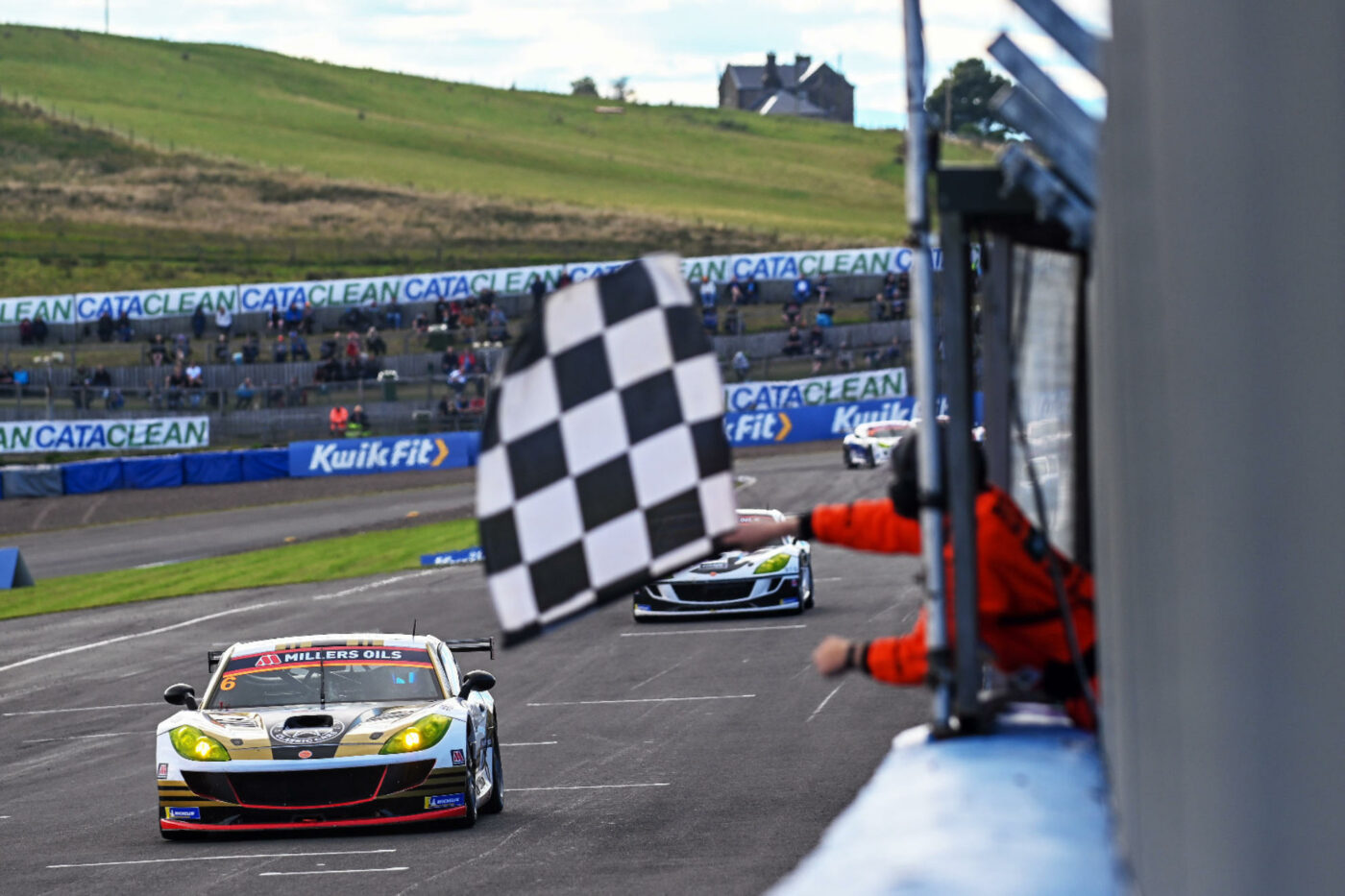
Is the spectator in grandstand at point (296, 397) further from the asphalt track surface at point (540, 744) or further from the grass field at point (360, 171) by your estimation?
the grass field at point (360, 171)

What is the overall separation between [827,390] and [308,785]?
3666cm

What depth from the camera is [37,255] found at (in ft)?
218

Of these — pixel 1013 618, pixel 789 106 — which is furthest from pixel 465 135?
pixel 1013 618

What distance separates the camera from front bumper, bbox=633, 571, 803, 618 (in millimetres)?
22391

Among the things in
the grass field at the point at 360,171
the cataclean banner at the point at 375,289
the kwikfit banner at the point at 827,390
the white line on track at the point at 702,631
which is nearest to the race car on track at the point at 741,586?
the white line on track at the point at 702,631

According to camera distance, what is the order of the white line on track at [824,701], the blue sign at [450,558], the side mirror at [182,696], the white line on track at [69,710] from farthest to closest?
the blue sign at [450,558], the white line on track at [69,710], the white line on track at [824,701], the side mirror at [182,696]

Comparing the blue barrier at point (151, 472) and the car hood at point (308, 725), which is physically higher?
the car hood at point (308, 725)

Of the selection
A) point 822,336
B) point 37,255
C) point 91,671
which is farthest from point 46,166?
point 91,671

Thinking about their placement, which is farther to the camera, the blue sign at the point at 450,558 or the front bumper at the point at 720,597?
the blue sign at the point at 450,558

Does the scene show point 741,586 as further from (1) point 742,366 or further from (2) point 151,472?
(1) point 742,366

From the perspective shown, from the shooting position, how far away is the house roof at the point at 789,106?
166750 mm

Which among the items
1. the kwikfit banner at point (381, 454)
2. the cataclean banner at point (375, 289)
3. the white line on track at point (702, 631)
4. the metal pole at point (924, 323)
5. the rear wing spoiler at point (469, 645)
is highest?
the cataclean banner at point (375, 289)

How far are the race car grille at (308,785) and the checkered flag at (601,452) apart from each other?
781cm

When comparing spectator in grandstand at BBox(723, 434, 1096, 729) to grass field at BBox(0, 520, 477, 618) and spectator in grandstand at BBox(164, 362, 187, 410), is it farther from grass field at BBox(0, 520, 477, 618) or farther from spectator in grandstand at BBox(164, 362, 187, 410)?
spectator in grandstand at BBox(164, 362, 187, 410)
